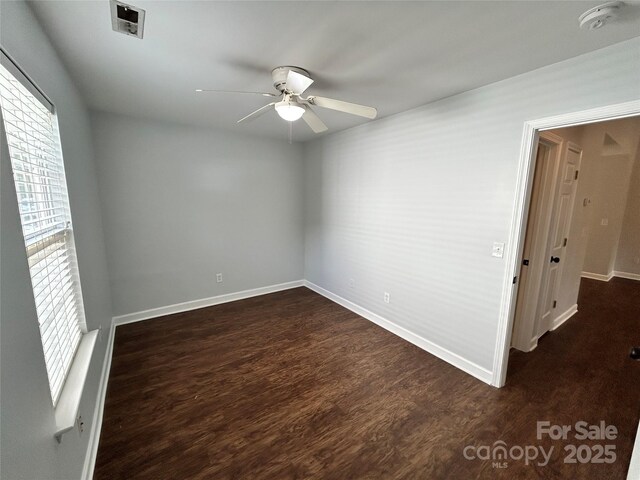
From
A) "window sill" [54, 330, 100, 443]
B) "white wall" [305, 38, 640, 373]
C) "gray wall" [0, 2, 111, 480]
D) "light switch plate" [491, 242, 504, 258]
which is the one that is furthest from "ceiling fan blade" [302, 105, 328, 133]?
"window sill" [54, 330, 100, 443]

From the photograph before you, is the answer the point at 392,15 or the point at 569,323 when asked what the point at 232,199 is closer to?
the point at 392,15

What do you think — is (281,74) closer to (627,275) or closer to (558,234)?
(558,234)

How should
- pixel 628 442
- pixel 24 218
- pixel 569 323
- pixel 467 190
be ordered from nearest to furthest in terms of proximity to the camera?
pixel 24 218, pixel 628 442, pixel 467 190, pixel 569 323

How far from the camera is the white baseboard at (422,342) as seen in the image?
236 cm

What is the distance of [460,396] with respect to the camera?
7.06 feet

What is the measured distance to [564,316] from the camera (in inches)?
136

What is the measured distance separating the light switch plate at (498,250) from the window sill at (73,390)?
2814mm

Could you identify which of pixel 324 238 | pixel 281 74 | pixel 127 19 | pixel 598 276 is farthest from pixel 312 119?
pixel 598 276

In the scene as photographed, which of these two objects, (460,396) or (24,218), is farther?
(460,396)

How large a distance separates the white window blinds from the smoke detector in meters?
2.48

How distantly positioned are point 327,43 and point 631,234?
7.13 meters

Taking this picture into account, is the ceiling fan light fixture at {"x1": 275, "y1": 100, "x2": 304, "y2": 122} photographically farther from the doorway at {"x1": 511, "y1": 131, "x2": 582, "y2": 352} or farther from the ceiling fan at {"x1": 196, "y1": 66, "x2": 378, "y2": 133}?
the doorway at {"x1": 511, "y1": 131, "x2": 582, "y2": 352}

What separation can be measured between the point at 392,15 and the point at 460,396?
267cm

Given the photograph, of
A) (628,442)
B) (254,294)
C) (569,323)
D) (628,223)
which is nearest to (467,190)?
(628,442)
